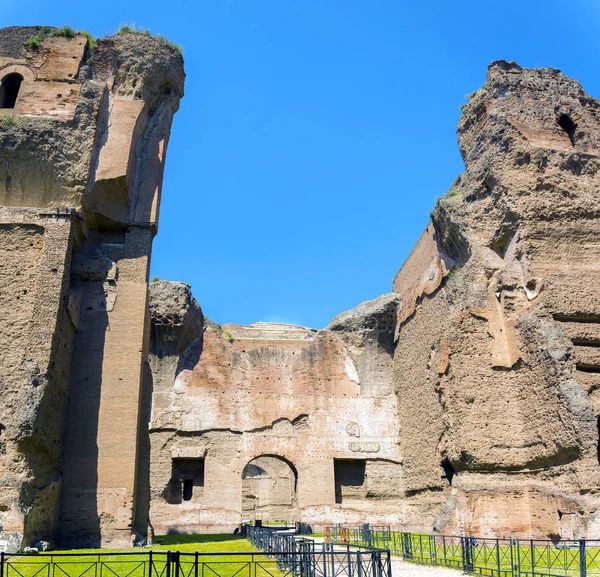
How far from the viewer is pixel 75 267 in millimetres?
12609

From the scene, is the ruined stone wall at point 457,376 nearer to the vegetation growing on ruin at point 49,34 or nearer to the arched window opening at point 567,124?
the arched window opening at point 567,124

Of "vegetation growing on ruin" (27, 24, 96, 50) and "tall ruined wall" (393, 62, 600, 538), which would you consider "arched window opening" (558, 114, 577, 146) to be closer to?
"tall ruined wall" (393, 62, 600, 538)

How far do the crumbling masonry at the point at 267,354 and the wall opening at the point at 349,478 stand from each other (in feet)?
0.17

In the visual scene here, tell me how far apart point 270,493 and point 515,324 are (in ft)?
37.5

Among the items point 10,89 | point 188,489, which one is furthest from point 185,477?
point 10,89

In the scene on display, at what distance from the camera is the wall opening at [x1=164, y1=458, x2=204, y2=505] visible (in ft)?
54.4

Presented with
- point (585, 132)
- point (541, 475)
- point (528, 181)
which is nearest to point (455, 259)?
point (528, 181)

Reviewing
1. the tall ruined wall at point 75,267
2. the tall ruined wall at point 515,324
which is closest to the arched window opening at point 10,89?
the tall ruined wall at point 75,267

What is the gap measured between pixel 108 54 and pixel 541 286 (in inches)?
405

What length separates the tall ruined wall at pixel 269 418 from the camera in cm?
1611

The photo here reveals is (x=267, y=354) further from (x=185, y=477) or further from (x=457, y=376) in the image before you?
(x=457, y=376)

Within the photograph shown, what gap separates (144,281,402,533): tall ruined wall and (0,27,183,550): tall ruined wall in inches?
159

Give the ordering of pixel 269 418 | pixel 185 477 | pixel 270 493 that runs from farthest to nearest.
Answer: pixel 270 493, pixel 269 418, pixel 185 477

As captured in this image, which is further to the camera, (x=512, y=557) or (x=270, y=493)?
(x=270, y=493)
